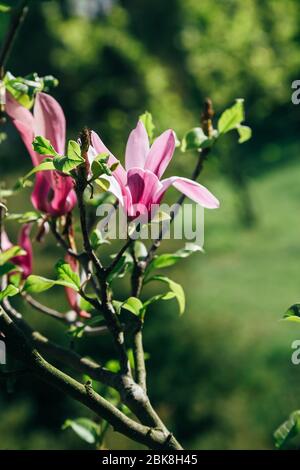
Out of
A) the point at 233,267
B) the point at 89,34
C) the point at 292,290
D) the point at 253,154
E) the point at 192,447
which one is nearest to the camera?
the point at 192,447

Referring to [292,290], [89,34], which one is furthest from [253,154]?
[292,290]

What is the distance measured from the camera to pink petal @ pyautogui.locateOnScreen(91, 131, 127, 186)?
652 millimetres

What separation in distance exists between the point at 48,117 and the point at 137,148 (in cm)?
15

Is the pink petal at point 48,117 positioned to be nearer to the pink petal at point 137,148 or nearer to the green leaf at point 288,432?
the pink petal at point 137,148

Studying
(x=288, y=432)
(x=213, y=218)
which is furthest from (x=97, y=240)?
(x=213, y=218)

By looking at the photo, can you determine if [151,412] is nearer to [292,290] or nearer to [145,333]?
[145,333]

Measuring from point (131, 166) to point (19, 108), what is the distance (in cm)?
20

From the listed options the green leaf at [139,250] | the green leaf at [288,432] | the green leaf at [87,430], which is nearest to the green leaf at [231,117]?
the green leaf at [139,250]

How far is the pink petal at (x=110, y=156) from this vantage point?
0.65 m

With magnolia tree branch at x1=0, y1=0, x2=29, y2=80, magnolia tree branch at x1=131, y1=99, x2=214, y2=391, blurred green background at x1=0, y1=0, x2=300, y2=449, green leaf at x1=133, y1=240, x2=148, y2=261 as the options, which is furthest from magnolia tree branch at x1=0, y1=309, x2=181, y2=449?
blurred green background at x1=0, y1=0, x2=300, y2=449

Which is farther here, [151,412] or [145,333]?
[145,333]

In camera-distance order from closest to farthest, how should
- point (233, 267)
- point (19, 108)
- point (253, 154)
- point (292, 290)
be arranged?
point (19, 108)
point (292, 290)
point (233, 267)
point (253, 154)
